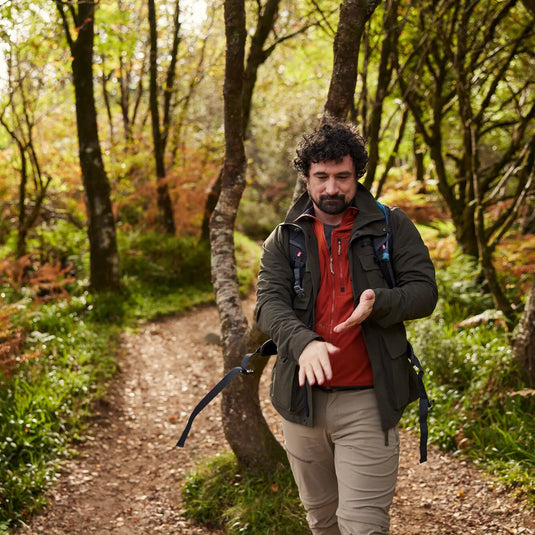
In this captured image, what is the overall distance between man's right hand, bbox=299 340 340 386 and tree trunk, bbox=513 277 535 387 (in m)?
3.28

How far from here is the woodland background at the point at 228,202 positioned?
464cm

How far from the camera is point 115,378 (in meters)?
7.07

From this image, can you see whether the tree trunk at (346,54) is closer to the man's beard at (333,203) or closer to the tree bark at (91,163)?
the man's beard at (333,203)

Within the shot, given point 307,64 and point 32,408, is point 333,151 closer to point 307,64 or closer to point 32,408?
point 32,408

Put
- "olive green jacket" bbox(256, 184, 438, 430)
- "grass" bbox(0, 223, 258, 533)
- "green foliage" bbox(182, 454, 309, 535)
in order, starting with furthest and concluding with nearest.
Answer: "grass" bbox(0, 223, 258, 533) → "green foliage" bbox(182, 454, 309, 535) → "olive green jacket" bbox(256, 184, 438, 430)

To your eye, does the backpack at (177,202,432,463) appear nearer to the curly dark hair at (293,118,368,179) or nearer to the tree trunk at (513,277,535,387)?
the curly dark hair at (293,118,368,179)

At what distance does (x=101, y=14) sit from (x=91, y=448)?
7251 mm

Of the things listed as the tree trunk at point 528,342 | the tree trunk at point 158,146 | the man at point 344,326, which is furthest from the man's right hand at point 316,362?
the tree trunk at point 158,146

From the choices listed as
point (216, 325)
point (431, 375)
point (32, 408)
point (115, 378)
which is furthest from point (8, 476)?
point (216, 325)

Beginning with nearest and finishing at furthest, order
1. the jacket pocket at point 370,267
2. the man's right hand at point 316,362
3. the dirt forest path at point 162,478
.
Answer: the man's right hand at point 316,362 → the jacket pocket at point 370,267 → the dirt forest path at point 162,478

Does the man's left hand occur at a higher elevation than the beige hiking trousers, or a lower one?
higher

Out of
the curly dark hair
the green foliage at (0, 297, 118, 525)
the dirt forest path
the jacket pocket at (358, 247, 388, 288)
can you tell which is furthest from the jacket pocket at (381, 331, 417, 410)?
the green foliage at (0, 297, 118, 525)

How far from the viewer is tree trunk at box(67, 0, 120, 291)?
28.8ft

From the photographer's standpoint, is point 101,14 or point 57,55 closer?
point 101,14
